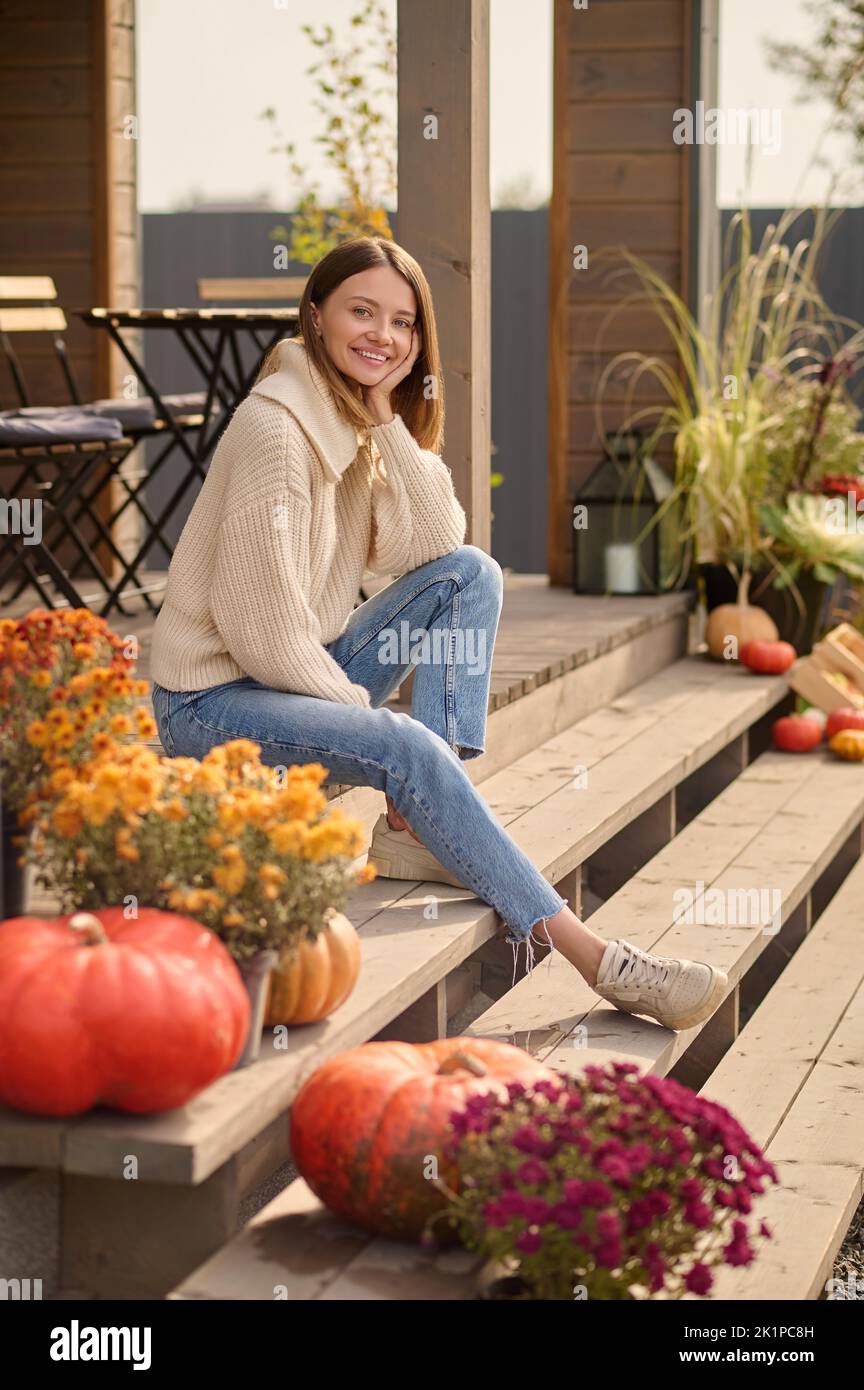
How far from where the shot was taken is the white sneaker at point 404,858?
275cm

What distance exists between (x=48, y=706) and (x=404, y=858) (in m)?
0.80

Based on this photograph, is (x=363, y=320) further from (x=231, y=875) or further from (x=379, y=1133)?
(x=379, y=1133)

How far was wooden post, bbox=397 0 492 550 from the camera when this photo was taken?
3.19 meters

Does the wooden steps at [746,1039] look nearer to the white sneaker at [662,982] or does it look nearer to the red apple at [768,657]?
the white sneaker at [662,982]

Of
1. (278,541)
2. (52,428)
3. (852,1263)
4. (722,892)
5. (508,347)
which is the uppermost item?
(508,347)

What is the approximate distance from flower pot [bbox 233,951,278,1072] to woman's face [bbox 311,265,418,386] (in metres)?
1.05

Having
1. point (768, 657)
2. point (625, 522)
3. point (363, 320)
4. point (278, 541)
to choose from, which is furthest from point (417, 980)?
point (625, 522)

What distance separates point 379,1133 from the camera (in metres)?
1.89

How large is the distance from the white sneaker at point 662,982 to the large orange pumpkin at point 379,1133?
560mm

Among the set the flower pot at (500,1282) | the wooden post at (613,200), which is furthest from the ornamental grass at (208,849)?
the wooden post at (613,200)

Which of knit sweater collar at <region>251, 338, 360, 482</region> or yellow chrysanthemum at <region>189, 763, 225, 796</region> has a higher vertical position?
knit sweater collar at <region>251, 338, 360, 482</region>

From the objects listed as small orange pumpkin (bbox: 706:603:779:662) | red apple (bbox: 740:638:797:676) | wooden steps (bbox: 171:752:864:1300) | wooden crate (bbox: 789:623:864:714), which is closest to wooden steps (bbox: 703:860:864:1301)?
wooden steps (bbox: 171:752:864:1300)

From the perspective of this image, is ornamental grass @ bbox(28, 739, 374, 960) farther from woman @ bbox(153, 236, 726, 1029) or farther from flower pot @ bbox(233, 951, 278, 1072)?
woman @ bbox(153, 236, 726, 1029)

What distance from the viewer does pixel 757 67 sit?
360 inches
